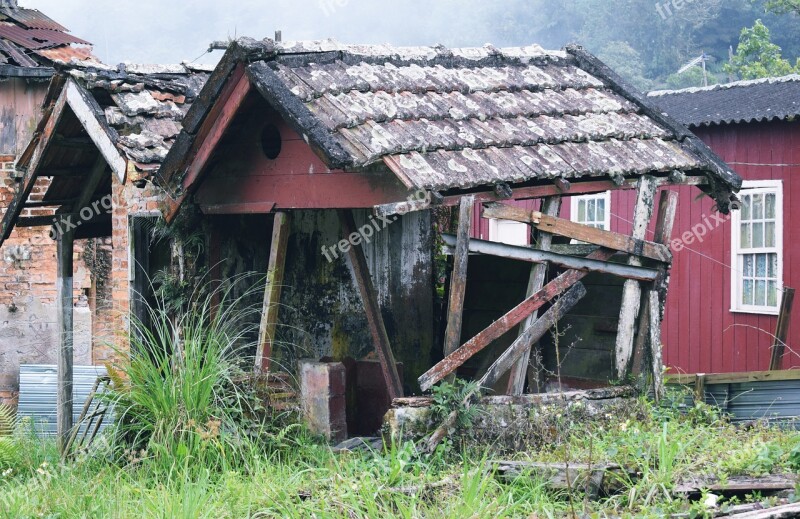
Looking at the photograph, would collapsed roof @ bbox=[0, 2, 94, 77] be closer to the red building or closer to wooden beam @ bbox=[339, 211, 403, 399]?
wooden beam @ bbox=[339, 211, 403, 399]

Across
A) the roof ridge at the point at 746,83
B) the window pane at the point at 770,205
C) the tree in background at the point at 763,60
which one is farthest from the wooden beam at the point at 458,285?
the tree in background at the point at 763,60

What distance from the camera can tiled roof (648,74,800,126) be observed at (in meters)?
12.7

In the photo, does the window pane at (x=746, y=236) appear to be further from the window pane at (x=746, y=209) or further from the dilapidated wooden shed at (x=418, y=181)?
the dilapidated wooden shed at (x=418, y=181)

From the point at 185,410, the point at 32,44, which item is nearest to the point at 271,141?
the point at 185,410

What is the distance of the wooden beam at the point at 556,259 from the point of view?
308 inches

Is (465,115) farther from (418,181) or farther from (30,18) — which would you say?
(30,18)

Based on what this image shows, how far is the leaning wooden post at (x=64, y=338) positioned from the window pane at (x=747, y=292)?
874 cm

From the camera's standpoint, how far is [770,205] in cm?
1334

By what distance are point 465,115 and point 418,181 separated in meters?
→ 1.52

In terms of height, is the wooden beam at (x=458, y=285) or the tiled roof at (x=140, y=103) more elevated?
the tiled roof at (x=140, y=103)

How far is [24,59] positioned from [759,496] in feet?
35.9

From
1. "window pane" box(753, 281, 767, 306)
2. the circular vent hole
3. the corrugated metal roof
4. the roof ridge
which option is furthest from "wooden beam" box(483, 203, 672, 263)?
the corrugated metal roof

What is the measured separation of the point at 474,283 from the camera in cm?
995

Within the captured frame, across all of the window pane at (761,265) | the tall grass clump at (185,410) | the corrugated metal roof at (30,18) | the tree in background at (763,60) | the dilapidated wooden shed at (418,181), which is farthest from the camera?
the tree in background at (763,60)
